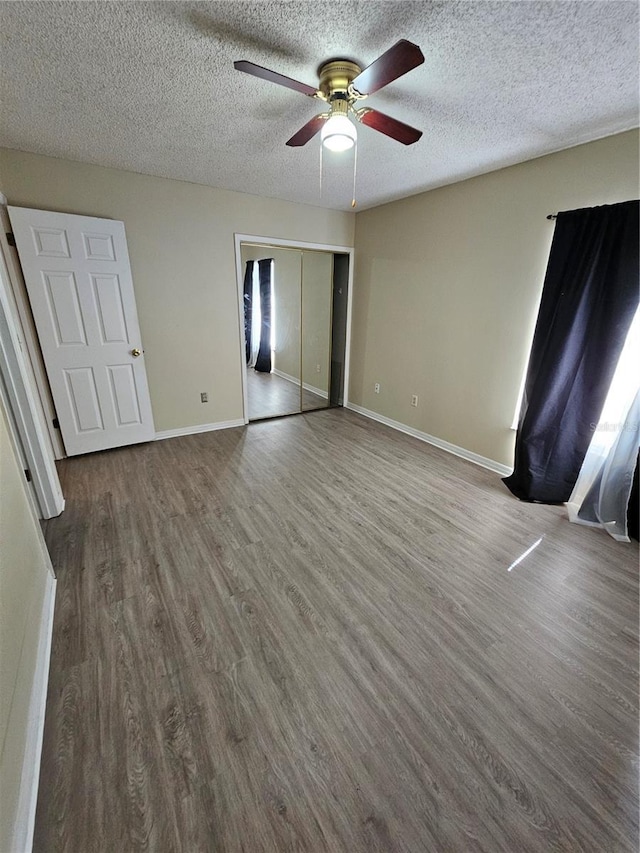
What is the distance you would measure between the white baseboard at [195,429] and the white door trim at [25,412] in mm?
1307

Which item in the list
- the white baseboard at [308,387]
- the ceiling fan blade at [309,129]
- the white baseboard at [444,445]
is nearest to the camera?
the ceiling fan blade at [309,129]

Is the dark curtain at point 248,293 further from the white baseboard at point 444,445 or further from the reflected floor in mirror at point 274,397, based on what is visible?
the white baseboard at point 444,445

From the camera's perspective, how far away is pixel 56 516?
2406 mm

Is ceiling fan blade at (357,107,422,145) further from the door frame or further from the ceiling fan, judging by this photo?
the door frame

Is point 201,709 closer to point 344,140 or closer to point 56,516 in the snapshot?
point 56,516

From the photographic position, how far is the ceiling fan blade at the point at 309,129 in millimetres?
1687

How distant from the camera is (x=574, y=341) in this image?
2420 mm

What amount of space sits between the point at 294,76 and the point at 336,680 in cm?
278

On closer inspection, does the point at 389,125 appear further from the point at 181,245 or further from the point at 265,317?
the point at 265,317

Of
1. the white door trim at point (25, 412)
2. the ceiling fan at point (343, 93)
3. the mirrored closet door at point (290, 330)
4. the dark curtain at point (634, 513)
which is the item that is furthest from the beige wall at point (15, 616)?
the dark curtain at point (634, 513)

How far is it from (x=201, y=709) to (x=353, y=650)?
64cm

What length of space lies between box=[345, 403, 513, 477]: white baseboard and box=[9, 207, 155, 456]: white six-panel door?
263 cm

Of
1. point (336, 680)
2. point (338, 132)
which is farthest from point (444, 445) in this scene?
point (338, 132)

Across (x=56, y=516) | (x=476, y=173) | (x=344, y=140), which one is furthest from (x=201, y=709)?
(x=476, y=173)
